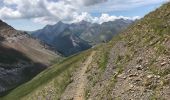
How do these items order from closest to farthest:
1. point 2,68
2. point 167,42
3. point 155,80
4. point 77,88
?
point 155,80
point 167,42
point 77,88
point 2,68

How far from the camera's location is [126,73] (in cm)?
4034

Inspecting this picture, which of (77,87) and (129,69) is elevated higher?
(129,69)

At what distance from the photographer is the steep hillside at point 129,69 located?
36.0 m

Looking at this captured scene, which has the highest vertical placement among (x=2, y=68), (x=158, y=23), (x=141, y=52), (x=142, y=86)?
(x=158, y=23)

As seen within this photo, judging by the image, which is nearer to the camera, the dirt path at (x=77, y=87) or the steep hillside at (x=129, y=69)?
the steep hillside at (x=129, y=69)

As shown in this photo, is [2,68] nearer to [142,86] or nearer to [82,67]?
[82,67]

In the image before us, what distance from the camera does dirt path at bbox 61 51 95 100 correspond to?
4666cm

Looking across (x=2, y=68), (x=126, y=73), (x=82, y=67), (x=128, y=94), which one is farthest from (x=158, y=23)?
(x=2, y=68)

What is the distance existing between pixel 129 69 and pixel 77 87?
1027cm

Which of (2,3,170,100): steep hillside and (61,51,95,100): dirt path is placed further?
(61,51,95,100): dirt path

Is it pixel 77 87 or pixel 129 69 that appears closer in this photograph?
pixel 129 69

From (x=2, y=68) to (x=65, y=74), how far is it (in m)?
120

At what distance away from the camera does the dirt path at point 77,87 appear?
153 ft

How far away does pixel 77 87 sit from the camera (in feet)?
159
